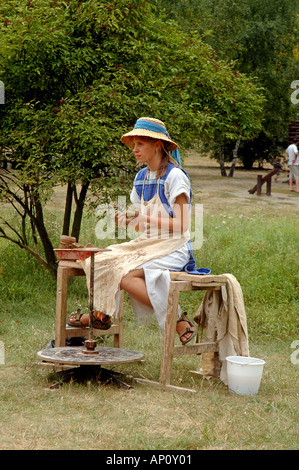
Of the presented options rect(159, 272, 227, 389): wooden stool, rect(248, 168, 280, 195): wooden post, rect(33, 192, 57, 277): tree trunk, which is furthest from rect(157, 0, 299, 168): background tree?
rect(159, 272, 227, 389): wooden stool

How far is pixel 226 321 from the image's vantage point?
4.93m

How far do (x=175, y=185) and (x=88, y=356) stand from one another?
1354 mm

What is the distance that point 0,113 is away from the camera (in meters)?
7.73

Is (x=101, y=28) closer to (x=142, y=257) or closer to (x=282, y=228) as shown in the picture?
(x=142, y=257)

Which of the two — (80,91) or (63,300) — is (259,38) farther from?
(63,300)

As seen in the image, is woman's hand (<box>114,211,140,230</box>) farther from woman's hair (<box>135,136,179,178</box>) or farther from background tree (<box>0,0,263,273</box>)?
background tree (<box>0,0,263,273</box>)

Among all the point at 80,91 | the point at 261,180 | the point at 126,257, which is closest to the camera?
the point at 126,257

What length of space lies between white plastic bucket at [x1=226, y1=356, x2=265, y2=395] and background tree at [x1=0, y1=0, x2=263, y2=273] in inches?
125

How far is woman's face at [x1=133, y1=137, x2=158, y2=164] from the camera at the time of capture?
499 centimetres

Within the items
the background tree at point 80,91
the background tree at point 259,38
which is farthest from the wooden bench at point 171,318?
the background tree at point 259,38

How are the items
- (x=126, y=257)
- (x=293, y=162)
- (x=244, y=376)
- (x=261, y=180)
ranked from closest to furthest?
(x=244, y=376), (x=126, y=257), (x=261, y=180), (x=293, y=162)

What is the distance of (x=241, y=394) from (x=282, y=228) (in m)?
6.38

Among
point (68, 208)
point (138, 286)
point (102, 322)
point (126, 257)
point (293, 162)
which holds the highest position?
point (293, 162)

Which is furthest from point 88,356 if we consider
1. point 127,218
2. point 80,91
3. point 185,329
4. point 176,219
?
point 80,91
